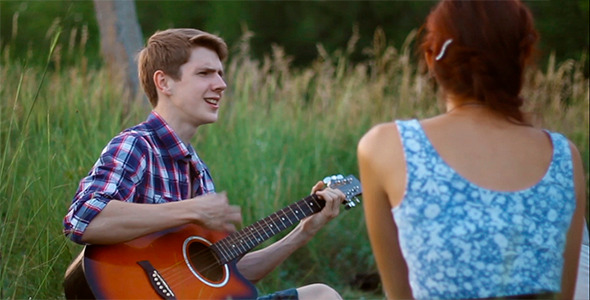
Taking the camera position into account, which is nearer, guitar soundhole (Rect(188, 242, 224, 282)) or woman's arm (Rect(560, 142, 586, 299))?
woman's arm (Rect(560, 142, 586, 299))

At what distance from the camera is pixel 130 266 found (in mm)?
3320

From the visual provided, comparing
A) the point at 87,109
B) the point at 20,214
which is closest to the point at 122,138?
the point at 20,214

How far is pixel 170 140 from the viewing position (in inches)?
141

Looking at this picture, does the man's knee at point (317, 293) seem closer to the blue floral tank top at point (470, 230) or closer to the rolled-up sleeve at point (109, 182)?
the rolled-up sleeve at point (109, 182)

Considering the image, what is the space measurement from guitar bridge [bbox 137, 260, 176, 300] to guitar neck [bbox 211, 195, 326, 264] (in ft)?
0.89

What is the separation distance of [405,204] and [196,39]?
1.65 metres

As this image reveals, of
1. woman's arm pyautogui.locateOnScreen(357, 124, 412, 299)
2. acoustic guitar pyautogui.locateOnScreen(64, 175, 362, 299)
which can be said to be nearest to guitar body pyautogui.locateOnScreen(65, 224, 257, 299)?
acoustic guitar pyautogui.locateOnScreen(64, 175, 362, 299)

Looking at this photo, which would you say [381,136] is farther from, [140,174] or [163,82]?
[163,82]

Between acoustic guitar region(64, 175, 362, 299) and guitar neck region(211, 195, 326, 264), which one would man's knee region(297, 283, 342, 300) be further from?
guitar neck region(211, 195, 326, 264)

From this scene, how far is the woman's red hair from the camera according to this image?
94.8 inches

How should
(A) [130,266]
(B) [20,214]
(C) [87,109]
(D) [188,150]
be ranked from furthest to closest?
(C) [87,109]
(B) [20,214]
(D) [188,150]
(A) [130,266]

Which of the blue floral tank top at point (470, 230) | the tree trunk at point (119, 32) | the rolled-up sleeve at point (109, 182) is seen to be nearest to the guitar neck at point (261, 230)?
the rolled-up sleeve at point (109, 182)

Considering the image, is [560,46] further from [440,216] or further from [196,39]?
[440,216]

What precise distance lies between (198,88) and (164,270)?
2.52ft
